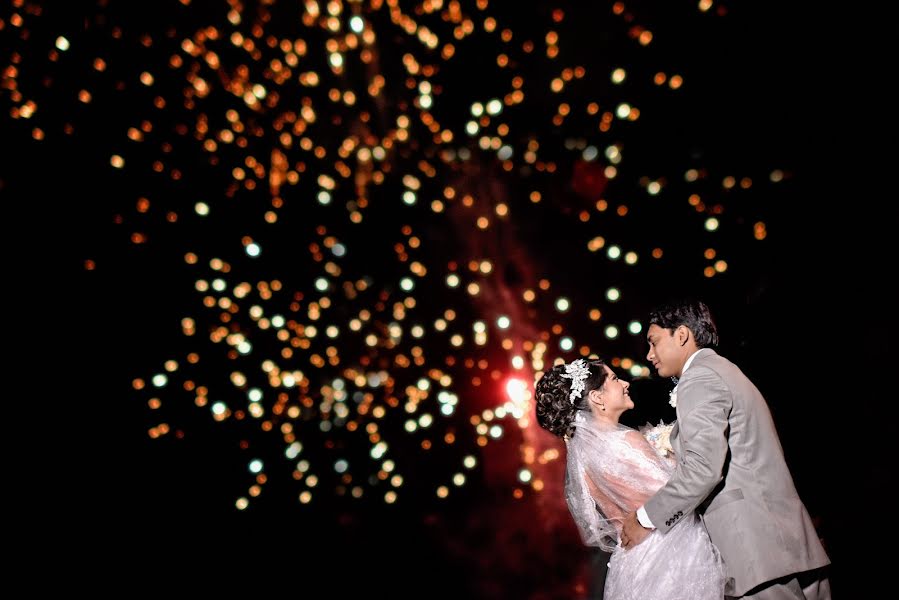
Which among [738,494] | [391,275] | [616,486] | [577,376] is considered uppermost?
[391,275]

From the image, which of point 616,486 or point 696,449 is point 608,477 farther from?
point 696,449

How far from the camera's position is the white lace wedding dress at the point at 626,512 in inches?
59.1

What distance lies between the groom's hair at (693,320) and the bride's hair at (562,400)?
0.94 feet

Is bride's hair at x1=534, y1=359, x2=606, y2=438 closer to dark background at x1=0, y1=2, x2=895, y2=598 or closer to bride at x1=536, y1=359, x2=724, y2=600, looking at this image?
bride at x1=536, y1=359, x2=724, y2=600

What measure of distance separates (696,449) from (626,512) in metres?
0.36

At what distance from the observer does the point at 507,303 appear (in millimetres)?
3396

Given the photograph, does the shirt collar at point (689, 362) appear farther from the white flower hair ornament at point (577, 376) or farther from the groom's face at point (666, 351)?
the white flower hair ornament at point (577, 376)

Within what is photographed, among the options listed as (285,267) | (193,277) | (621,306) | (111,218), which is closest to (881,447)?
(621,306)

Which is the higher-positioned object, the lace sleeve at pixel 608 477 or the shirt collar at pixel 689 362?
the shirt collar at pixel 689 362

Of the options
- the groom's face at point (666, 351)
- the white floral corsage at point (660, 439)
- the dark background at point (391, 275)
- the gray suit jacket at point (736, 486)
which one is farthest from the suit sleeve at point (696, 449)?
the dark background at point (391, 275)

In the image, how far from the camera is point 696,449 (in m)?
1.43

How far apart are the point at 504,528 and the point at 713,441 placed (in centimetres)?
224

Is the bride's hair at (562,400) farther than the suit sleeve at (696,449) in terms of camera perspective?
Yes

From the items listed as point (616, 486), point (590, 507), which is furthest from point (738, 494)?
point (590, 507)
